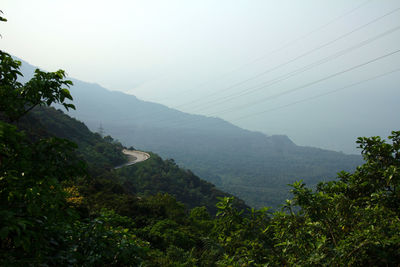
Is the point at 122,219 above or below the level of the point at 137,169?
above

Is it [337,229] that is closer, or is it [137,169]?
[337,229]

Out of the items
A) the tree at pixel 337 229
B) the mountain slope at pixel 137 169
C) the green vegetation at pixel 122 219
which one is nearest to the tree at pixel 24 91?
the green vegetation at pixel 122 219

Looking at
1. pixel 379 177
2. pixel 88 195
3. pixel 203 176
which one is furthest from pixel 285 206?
pixel 203 176

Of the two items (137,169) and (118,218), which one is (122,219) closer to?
(118,218)

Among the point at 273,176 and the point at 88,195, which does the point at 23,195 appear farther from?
the point at 273,176

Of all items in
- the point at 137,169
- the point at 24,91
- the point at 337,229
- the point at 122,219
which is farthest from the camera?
the point at 137,169

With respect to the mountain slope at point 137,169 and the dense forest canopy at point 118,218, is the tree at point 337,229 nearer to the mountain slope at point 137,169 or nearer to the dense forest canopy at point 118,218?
the dense forest canopy at point 118,218

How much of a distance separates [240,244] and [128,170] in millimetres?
38854

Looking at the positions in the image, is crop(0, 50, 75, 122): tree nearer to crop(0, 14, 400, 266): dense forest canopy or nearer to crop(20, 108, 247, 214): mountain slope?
crop(0, 14, 400, 266): dense forest canopy

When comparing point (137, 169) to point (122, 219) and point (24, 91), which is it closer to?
point (122, 219)

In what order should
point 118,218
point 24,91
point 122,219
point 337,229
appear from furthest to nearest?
point 122,219 < point 337,229 < point 118,218 < point 24,91

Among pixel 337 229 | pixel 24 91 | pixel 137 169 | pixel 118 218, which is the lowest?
pixel 137 169

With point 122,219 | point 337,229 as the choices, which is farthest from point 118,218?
point 337,229

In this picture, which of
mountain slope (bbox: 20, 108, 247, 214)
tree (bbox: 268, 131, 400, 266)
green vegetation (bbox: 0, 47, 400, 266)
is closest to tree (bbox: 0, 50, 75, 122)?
green vegetation (bbox: 0, 47, 400, 266)
